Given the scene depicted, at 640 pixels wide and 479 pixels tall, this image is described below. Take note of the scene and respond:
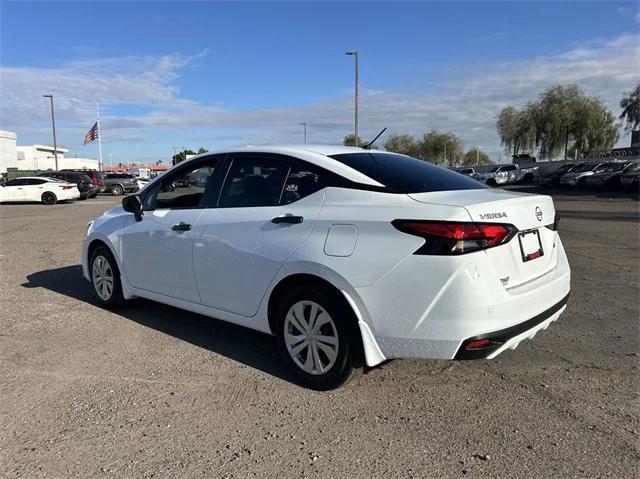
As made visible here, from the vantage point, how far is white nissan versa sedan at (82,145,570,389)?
2982 millimetres

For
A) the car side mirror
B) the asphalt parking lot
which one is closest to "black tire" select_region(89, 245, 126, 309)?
the asphalt parking lot

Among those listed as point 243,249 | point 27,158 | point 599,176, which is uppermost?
point 27,158

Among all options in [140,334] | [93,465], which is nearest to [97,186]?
[140,334]

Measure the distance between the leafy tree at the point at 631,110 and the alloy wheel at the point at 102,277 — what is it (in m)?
55.6

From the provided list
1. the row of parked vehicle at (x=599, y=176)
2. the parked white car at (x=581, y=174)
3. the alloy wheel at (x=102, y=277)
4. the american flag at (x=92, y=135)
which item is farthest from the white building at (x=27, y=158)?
the alloy wheel at (x=102, y=277)

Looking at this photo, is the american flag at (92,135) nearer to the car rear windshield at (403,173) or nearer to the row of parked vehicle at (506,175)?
the row of parked vehicle at (506,175)

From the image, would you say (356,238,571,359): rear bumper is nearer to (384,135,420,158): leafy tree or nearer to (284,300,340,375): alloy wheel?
(284,300,340,375): alloy wheel

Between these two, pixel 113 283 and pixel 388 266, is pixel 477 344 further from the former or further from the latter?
pixel 113 283

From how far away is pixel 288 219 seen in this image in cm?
360

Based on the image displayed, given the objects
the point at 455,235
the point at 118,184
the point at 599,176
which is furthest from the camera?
the point at 118,184

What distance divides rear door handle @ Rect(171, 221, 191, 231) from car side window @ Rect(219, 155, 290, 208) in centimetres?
38

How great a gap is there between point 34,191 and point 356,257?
26.2 m

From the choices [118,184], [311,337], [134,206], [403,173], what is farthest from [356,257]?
[118,184]

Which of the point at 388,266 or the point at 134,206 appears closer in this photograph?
the point at 388,266
